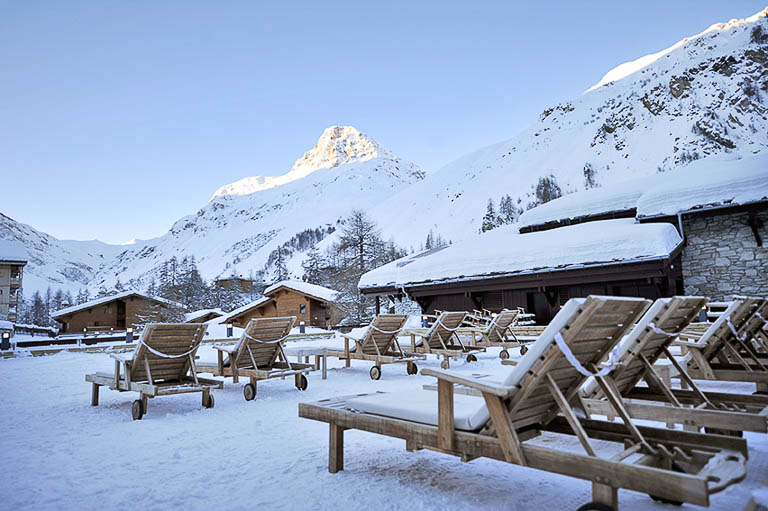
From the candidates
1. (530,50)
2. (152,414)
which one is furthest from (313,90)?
(152,414)

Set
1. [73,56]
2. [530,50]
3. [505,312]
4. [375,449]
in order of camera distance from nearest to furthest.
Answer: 1. [375,449]
2. [505,312]
3. [73,56]
4. [530,50]

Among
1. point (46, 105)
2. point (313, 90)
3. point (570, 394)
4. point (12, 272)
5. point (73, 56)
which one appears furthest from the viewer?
point (313, 90)

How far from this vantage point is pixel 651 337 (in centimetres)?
291

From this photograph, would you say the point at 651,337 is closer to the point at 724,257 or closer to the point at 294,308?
the point at 724,257

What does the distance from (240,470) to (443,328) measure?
21.0 ft

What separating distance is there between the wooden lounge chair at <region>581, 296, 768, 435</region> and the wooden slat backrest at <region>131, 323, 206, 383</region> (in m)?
4.50

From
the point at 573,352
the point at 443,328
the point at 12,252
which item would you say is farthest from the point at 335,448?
the point at 12,252

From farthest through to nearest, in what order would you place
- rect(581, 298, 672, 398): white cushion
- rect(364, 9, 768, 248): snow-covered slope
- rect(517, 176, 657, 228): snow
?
1. rect(364, 9, 768, 248): snow-covered slope
2. rect(517, 176, 657, 228): snow
3. rect(581, 298, 672, 398): white cushion

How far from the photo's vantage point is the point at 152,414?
216 inches

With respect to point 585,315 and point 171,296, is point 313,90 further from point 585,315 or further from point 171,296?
point 585,315

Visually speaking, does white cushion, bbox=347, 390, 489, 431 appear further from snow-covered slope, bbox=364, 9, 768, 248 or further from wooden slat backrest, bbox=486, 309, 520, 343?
snow-covered slope, bbox=364, 9, 768, 248

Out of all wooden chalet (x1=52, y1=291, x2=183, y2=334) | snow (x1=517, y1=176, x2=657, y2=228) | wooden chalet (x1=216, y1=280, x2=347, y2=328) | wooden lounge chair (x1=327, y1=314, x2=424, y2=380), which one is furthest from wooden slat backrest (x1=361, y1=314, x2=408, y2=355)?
wooden chalet (x1=52, y1=291, x2=183, y2=334)

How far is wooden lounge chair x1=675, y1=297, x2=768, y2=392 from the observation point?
13.5 ft

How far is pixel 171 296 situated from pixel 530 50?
39.1 m
